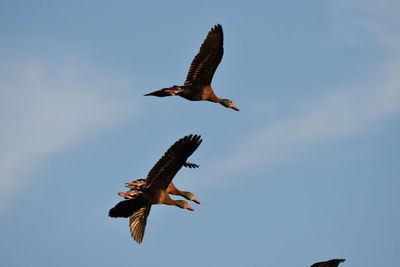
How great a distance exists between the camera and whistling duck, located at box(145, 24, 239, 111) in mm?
18078

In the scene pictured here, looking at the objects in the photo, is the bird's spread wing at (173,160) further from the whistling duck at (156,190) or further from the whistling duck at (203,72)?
the whistling duck at (203,72)

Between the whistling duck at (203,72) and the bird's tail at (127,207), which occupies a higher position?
the whistling duck at (203,72)

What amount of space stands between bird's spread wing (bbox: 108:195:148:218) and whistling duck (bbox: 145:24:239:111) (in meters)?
2.52

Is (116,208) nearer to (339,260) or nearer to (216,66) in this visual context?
(216,66)

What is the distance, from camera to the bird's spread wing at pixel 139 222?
58.3 feet

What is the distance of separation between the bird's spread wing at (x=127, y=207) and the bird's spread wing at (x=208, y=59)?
3.05 meters

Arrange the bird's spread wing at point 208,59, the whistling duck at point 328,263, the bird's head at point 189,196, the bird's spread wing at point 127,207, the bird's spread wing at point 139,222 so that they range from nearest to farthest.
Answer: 1. the whistling duck at point 328,263
2. the bird's spread wing at point 127,207
3. the bird's spread wing at point 139,222
4. the bird's spread wing at point 208,59
5. the bird's head at point 189,196

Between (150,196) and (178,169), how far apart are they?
118 centimetres

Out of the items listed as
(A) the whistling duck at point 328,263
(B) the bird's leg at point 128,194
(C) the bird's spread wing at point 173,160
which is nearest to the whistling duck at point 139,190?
(B) the bird's leg at point 128,194

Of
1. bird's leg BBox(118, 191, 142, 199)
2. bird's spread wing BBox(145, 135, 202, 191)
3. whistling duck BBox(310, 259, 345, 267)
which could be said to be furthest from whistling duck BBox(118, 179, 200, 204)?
whistling duck BBox(310, 259, 345, 267)

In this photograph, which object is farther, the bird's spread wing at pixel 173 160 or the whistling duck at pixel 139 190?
the whistling duck at pixel 139 190

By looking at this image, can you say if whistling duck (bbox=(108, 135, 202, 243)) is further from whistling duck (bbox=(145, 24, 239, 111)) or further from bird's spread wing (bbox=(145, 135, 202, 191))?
whistling duck (bbox=(145, 24, 239, 111))

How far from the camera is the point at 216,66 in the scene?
18.5m

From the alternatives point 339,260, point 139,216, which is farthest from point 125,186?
point 339,260
